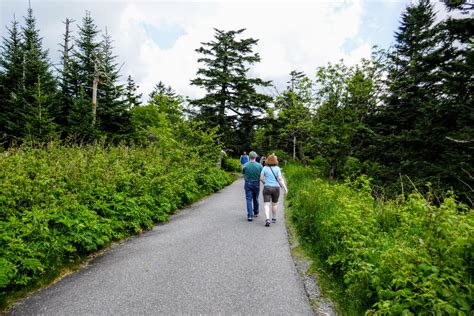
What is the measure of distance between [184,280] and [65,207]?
2562 millimetres

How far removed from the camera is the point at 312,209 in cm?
753

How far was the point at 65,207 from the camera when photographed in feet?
15.8

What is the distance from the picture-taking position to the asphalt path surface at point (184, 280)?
3.48 meters

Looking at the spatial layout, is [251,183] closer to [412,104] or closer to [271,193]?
[271,193]

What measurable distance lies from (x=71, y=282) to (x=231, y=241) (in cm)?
322

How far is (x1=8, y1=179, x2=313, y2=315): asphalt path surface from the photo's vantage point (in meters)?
3.48

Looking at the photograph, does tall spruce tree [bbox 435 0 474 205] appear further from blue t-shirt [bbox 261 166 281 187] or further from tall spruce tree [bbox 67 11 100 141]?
tall spruce tree [bbox 67 11 100 141]

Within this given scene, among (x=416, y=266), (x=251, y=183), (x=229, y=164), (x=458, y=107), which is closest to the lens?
(x=416, y=266)

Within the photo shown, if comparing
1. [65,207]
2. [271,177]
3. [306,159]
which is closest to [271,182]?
[271,177]

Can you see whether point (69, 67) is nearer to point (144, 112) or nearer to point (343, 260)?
point (144, 112)

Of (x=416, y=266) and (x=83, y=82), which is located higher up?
(x=83, y=82)

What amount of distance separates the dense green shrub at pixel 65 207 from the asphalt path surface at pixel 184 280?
0.40 metres

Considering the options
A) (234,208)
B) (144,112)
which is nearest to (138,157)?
(234,208)

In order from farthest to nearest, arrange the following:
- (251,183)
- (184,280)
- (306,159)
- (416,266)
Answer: (306,159) < (251,183) < (184,280) < (416,266)
